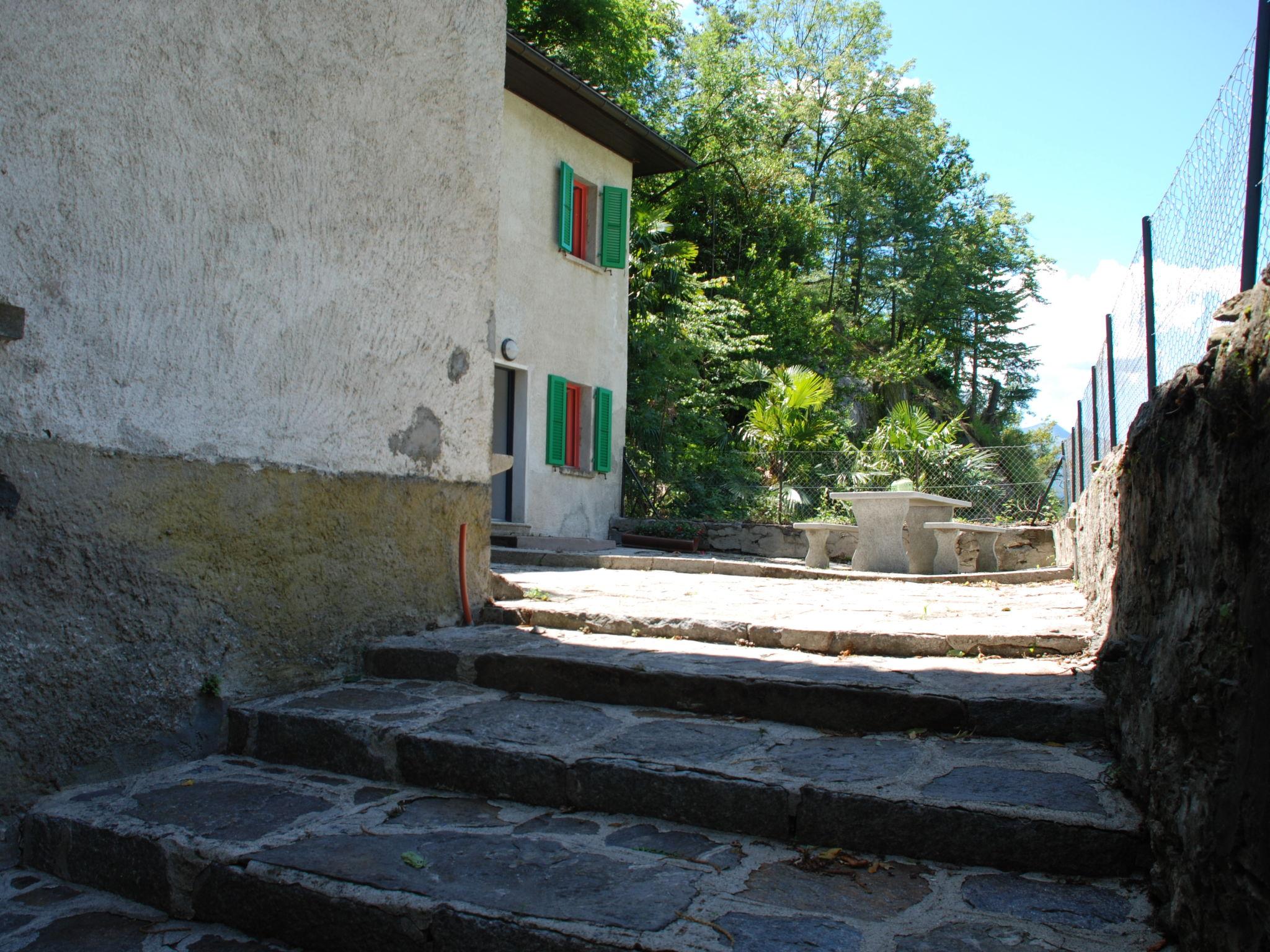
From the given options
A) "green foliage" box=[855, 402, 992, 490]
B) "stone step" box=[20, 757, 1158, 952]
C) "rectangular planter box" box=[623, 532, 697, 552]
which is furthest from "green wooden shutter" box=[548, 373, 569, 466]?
"stone step" box=[20, 757, 1158, 952]

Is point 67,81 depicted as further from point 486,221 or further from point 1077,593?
point 1077,593

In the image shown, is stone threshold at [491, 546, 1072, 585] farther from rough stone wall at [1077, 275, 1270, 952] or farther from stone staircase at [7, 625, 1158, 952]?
rough stone wall at [1077, 275, 1270, 952]

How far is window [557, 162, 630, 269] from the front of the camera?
12648mm

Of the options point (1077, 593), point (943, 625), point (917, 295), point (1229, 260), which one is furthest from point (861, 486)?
point (917, 295)

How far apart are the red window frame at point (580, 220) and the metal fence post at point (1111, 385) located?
7757 millimetres

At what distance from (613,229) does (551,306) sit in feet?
5.62

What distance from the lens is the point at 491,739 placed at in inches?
113

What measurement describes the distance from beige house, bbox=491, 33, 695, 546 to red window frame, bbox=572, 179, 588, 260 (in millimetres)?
16

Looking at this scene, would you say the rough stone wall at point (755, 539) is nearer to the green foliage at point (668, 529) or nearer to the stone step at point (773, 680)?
the green foliage at point (668, 529)

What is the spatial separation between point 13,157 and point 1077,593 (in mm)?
5643

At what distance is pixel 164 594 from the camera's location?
309 cm

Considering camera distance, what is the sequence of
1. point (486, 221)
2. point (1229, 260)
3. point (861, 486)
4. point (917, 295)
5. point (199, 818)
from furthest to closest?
point (917, 295) < point (861, 486) < point (486, 221) < point (1229, 260) < point (199, 818)

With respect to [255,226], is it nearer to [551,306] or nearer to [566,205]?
[551,306]

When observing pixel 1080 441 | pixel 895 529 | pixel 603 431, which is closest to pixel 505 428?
pixel 603 431
